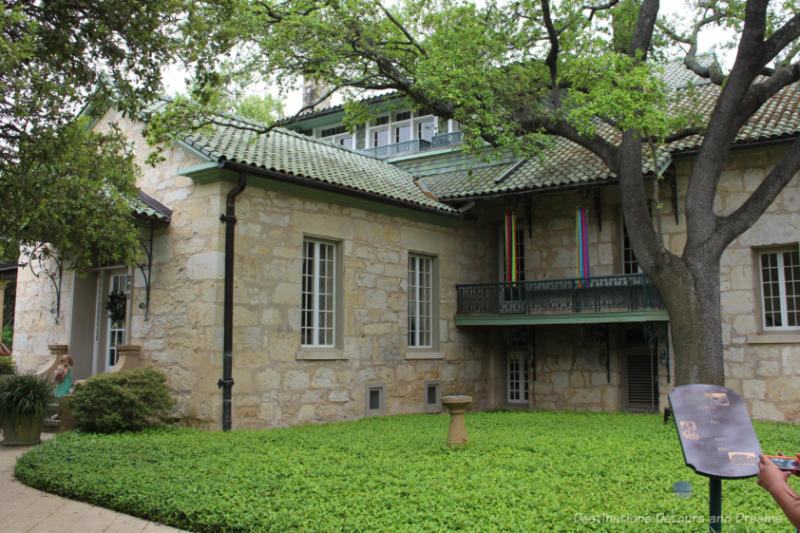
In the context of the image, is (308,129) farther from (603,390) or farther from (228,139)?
(603,390)

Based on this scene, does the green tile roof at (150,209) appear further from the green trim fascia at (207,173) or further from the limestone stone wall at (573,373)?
the limestone stone wall at (573,373)

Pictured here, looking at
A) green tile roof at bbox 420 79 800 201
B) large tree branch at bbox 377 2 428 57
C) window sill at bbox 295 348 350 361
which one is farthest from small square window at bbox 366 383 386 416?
large tree branch at bbox 377 2 428 57

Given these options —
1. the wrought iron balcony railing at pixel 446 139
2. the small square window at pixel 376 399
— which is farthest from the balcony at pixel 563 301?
the wrought iron balcony railing at pixel 446 139

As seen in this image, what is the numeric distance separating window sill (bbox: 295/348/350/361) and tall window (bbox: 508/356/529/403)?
17.4ft

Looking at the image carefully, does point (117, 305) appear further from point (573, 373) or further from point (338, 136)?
point (338, 136)

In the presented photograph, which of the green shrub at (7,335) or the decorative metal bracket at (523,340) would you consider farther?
the green shrub at (7,335)

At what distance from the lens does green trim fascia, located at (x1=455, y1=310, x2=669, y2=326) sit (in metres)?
13.4

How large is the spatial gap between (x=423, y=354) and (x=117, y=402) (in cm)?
667

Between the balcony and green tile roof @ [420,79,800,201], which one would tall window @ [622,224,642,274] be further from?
green tile roof @ [420,79,800,201]

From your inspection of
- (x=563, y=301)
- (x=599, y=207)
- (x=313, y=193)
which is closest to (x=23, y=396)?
(x=313, y=193)

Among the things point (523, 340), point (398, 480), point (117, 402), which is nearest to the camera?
point (398, 480)

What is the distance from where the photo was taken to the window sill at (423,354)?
48.5 ft

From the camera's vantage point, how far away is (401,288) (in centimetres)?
1478

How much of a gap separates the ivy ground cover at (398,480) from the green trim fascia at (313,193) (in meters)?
4.31
